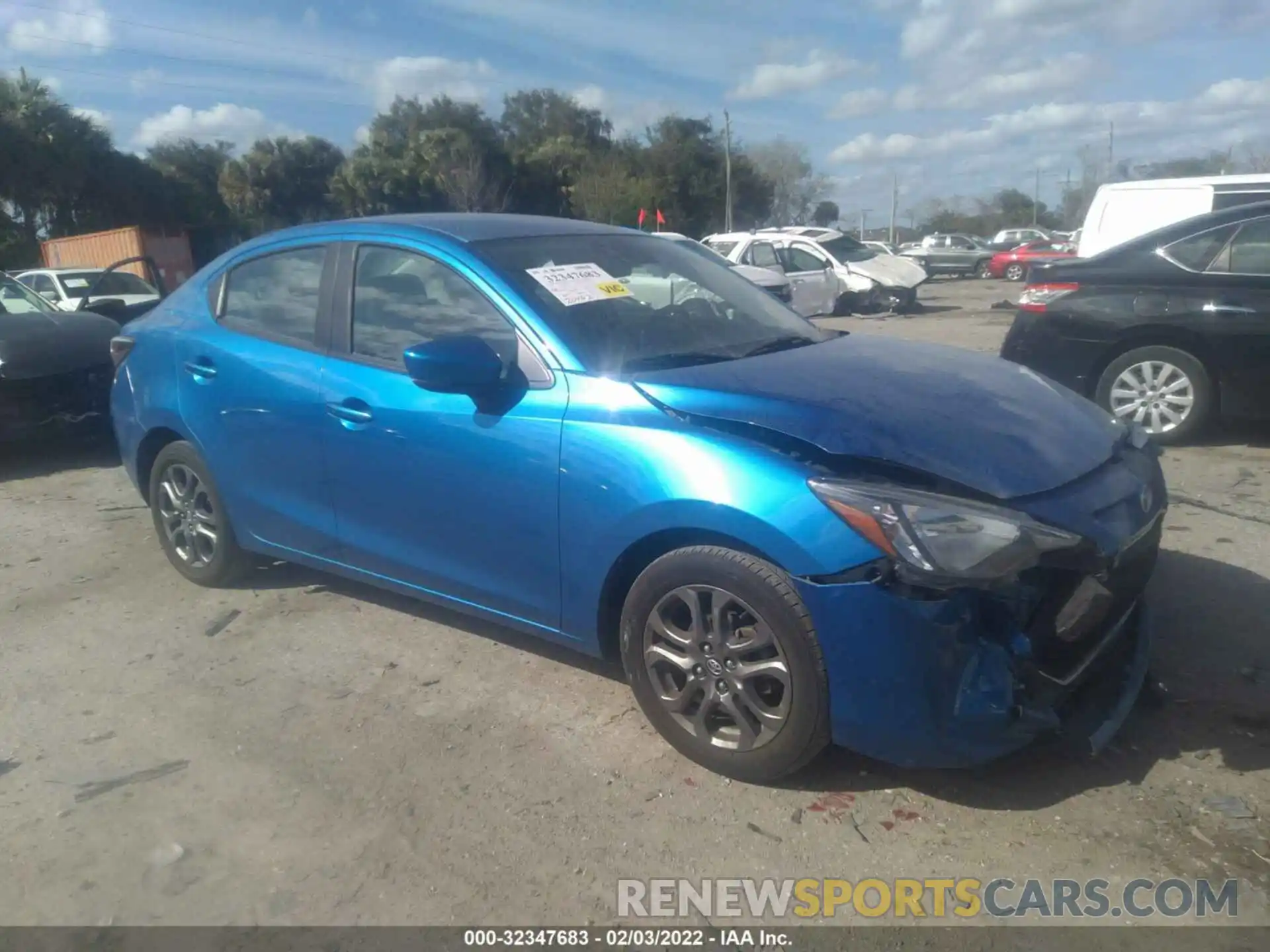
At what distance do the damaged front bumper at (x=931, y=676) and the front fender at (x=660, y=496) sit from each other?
0.14m

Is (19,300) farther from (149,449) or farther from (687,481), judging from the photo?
(687,481)

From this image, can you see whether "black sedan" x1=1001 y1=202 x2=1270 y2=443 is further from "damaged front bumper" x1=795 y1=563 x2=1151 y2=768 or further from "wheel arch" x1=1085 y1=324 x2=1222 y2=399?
"damaged front bumper" x1=795 y1=563 x2=1151 y2=768

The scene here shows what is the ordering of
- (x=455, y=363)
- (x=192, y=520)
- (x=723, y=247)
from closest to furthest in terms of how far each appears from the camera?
(x=455, y=363) → (x=192, y=520) → (x=723, y=247)

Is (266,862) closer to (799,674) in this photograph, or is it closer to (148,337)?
(799,674)

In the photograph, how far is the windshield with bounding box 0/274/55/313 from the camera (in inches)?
321

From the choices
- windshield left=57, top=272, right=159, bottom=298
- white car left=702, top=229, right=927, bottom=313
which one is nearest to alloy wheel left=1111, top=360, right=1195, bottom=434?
white car left=702, top=229, right=927, bottom=313

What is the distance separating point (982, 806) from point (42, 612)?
4.13m

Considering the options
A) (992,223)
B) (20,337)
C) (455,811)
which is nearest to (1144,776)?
(455,811)

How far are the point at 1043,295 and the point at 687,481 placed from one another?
490 cm

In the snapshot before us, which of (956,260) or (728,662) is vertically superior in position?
(956,260)

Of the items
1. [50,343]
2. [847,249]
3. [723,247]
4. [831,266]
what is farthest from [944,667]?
[847,249]

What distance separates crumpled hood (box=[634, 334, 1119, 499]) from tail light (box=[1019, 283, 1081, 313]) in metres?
3.41

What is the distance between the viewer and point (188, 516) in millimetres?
4902

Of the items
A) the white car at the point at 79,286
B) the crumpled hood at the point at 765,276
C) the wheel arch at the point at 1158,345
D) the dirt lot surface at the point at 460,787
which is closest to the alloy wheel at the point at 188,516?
the dirt lot surface at the point at 460,787
